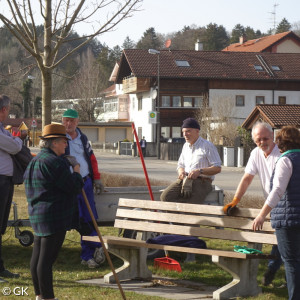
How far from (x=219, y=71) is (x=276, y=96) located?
6193 mm

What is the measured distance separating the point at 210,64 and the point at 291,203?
63.2m

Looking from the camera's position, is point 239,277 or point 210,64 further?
point 210,64

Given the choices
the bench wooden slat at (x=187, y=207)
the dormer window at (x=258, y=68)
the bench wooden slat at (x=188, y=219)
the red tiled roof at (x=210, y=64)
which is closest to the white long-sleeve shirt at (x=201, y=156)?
the bench wooden slat at (x=187, y=207)

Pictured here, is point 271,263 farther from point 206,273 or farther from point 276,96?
point 276,96

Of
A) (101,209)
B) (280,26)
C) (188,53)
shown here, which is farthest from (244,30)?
(101,209)

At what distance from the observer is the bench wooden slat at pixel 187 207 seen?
745cm

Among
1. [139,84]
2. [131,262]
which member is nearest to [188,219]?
[131,262]

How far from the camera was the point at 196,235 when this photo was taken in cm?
782

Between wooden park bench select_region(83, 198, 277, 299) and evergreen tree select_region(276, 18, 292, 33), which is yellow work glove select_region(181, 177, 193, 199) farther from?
evergreen tree select_region(276, 18, 292, 33)

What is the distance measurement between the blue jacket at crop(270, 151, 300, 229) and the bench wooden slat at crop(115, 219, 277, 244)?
876 mm

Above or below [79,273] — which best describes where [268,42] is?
above

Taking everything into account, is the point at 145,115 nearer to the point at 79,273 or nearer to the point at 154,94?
the point at 154,94

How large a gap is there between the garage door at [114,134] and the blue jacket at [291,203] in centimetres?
7819
